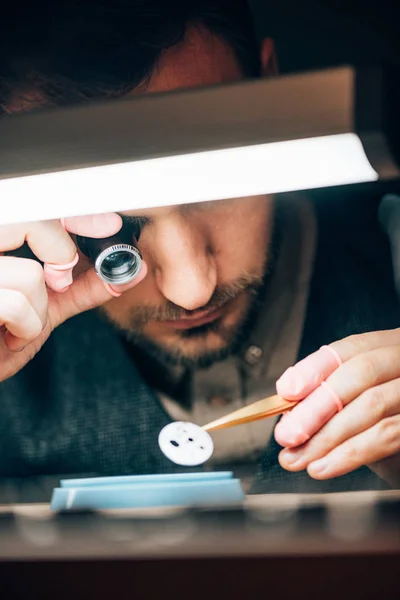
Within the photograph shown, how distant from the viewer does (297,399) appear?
868 mm

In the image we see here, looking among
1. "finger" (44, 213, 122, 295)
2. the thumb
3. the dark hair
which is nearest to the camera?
the dark hair

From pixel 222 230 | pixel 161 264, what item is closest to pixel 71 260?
pixel 161 264

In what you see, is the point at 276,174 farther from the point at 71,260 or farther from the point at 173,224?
the point at 71,260

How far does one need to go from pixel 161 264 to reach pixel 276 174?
1.01 ft

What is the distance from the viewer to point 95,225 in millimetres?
840

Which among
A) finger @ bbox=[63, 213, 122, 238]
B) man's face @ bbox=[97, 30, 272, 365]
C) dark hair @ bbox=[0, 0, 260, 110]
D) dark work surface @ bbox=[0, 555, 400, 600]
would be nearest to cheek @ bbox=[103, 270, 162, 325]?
man's face @ bbox=[97, 30, 272, 365]

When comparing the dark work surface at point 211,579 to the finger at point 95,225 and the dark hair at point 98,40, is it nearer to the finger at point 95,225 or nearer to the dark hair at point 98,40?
the finger at point 95,225

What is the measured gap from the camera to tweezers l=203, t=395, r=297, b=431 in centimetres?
89

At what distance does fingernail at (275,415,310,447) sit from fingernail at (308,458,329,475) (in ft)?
0.15

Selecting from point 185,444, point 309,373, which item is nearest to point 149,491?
point 185,444

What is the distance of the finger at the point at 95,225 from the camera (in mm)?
832

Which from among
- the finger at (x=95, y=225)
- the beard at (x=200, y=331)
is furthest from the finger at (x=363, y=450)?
the finger at (x=95, y=225)

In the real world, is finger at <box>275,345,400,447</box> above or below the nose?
below

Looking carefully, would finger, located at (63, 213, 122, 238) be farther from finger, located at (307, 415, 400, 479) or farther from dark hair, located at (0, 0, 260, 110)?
finger, located at (307, 415, 400, 479)
